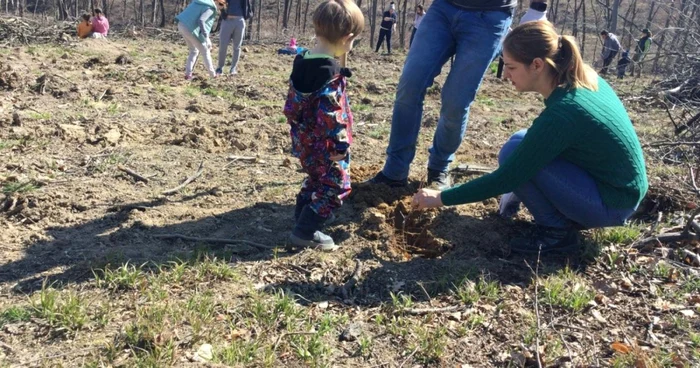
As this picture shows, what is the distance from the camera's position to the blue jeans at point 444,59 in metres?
3.63

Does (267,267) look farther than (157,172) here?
No

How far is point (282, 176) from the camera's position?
14.9ft

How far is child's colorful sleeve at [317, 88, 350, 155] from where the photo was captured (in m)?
3.01

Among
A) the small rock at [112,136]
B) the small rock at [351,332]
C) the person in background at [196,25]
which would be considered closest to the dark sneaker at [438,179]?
the small rock at [351,332]

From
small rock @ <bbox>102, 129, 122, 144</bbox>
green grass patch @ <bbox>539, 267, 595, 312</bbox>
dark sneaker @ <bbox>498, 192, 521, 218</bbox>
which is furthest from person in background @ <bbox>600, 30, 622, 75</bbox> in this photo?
small rock @ <bbox>102, 129, 122, 144</bbox>

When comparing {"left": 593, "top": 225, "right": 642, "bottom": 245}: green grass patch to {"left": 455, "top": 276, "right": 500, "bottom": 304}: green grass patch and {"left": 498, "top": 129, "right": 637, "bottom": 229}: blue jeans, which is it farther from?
{"left": 455, "top": 276, "right": 500, "bottom": 304}: green grass patch

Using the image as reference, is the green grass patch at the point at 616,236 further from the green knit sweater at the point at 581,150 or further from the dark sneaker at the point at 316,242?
the dark sneaker at the point at 316,242

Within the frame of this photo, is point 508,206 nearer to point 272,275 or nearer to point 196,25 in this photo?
point 272,275

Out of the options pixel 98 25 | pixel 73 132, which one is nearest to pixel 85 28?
pixel 98 25

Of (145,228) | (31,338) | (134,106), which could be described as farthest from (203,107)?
(31,338)

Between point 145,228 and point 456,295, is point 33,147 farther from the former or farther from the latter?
A: point 456,295

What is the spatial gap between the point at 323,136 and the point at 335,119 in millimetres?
121

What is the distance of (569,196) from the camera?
305 centimetres

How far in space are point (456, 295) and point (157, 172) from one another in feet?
8.28
